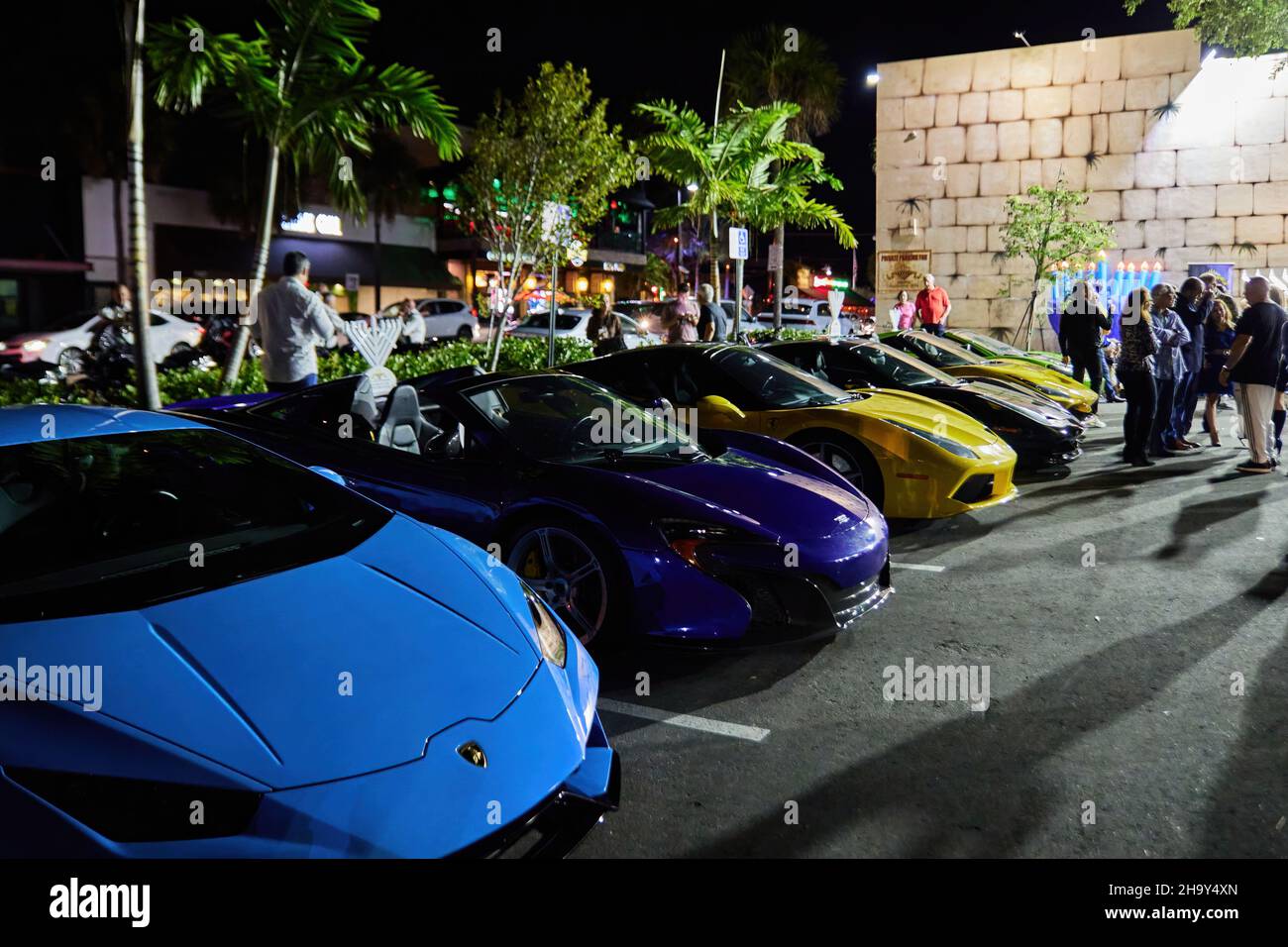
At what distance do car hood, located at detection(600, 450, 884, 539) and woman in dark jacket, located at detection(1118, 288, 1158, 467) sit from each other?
5914 millimetres

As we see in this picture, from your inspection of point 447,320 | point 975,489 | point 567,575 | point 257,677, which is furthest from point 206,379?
point 447,320

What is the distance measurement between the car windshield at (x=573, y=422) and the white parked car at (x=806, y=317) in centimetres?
2375

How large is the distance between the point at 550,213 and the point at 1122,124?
18.9 m

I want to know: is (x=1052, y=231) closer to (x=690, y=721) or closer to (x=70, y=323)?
(x=70, y=323)

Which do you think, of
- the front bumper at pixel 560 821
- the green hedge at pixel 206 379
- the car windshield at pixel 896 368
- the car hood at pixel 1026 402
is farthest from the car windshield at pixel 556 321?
the front bumper at pixel 560 821

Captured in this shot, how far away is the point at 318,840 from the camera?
1.89 metres

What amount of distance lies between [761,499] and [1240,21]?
16.6 metres

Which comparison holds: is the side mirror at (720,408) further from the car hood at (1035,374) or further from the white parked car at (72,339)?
the white parked car at (72,339)

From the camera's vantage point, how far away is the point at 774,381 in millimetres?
7383

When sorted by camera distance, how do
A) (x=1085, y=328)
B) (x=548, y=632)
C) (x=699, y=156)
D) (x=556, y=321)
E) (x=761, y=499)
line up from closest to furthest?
(x=548, y=632) → (x=761, y=499) → (x=1085, y=328) → (x=699, y=156) → (x=556, y=321)

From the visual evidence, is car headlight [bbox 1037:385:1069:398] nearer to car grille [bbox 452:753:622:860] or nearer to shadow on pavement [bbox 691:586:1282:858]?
shadow on pavement [bbox 691:586:1282:858]

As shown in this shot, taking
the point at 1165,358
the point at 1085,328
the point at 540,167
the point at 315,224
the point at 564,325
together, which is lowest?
the point at 1165,358
